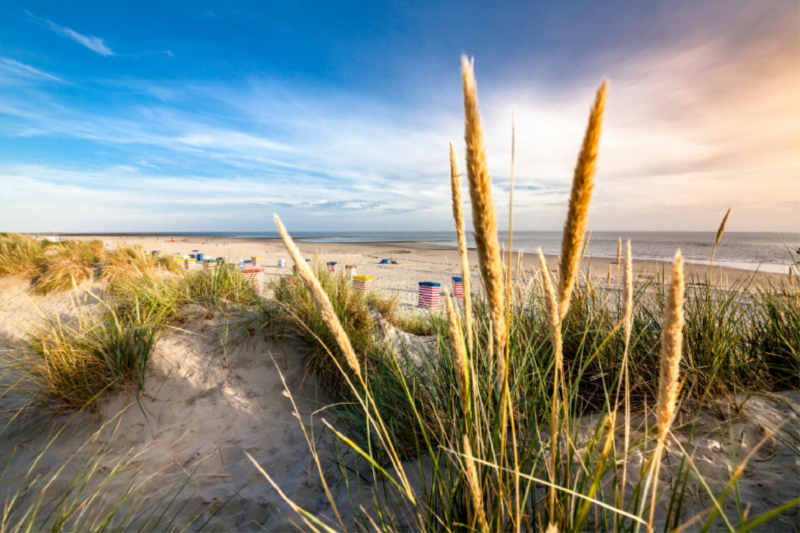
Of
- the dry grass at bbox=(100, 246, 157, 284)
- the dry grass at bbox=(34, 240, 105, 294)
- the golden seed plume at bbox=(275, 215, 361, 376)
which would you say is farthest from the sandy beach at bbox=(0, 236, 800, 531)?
the dry grass at bbox=(34, 240, 105, 294)

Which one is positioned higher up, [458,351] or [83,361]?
[458,351]

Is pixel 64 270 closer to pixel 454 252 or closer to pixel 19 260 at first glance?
pixel 19 260

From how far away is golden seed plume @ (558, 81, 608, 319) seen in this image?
31.0 inches

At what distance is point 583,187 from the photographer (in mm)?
814

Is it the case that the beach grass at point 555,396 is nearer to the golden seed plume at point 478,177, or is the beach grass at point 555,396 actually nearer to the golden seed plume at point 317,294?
the golden seed plume at point 478,177

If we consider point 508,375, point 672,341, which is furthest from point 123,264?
point 672,341

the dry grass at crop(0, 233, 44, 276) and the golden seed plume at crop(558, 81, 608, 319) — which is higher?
the golden seed plume at crop(558, 81, 608, 319)

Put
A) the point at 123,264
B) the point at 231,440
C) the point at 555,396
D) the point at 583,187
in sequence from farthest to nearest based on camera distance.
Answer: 1. the point at 123,264
2. the point at 231,440
3. the point at 555,396
4. the point at 583,187

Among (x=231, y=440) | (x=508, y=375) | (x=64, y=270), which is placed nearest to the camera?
(x=508, y=375)

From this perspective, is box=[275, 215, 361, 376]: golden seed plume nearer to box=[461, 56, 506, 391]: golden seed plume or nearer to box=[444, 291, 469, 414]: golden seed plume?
box=[444, 291, 469, 414]: golden seed plume

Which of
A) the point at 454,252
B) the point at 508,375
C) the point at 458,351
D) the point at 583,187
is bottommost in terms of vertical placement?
the point at 454,252

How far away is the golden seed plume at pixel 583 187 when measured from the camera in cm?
79

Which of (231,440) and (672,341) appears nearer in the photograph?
(672,341)

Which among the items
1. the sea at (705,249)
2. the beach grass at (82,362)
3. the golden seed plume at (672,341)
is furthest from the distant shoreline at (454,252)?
the golden seed plume at (672,341)
